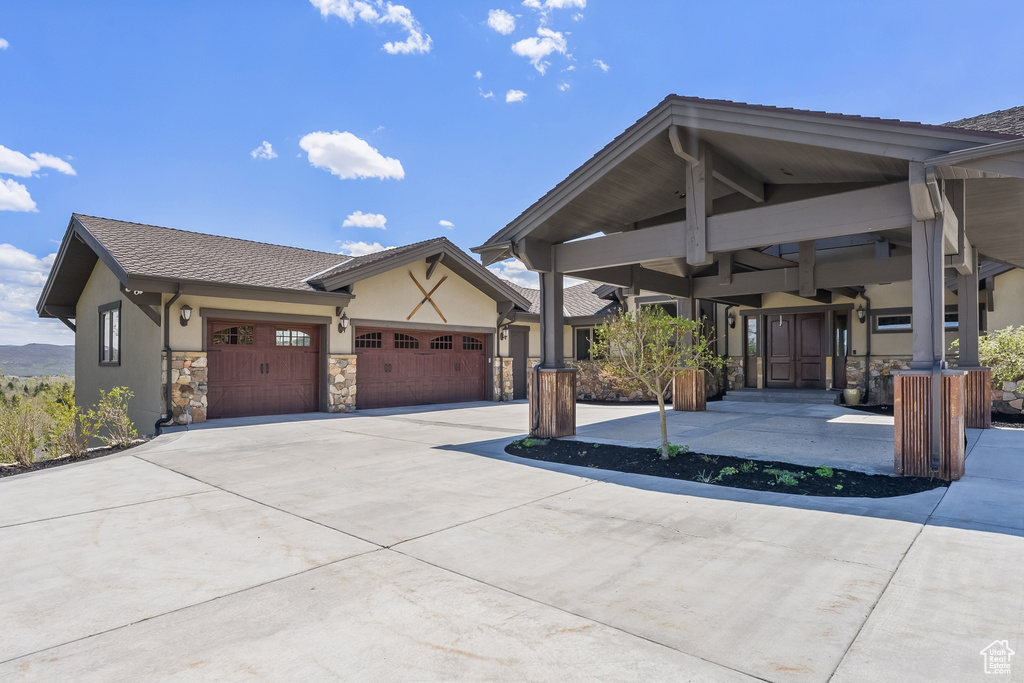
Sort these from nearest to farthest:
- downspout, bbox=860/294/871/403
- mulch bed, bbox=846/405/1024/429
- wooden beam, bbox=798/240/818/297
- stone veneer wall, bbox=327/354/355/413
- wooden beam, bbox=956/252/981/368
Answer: wooden beam, bbox=956/252/981/368
mulch bed, bbox=846/405/1024/429
wooden beam, bbox=798/240/818/297
stone veneer wall, bbox=327/354/355/413
downspout, bbox=860/294/871/403

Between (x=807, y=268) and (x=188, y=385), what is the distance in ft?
44.0

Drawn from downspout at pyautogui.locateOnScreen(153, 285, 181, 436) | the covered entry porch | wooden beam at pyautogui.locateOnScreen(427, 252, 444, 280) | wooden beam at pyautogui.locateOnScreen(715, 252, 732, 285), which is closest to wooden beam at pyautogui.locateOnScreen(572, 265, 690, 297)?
the covered entry porch

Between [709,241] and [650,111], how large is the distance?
1871mm

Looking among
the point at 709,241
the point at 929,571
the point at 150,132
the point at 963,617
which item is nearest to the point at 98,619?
the point at 963,617

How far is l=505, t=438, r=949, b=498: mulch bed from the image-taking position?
5.31 meters

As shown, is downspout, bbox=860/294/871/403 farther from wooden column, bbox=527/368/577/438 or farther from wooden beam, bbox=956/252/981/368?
wooden column, bbox=527/368/577/438

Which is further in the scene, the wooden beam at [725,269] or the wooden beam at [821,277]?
the wooden beam at [725,269]

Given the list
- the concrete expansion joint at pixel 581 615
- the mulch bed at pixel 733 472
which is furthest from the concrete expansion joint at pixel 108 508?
the mulch bed at pixel 733 472

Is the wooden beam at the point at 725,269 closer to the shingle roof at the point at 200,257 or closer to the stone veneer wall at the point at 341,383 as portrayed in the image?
the stone veneer wall at the point at 341,383

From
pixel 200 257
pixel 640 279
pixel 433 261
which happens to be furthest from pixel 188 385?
pixel 640 279

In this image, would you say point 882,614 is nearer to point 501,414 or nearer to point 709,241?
point 709,241

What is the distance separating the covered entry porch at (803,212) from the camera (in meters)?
5.57

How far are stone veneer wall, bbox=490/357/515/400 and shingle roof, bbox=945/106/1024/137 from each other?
482 inches

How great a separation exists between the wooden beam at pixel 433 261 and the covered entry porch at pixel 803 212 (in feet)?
20.3
